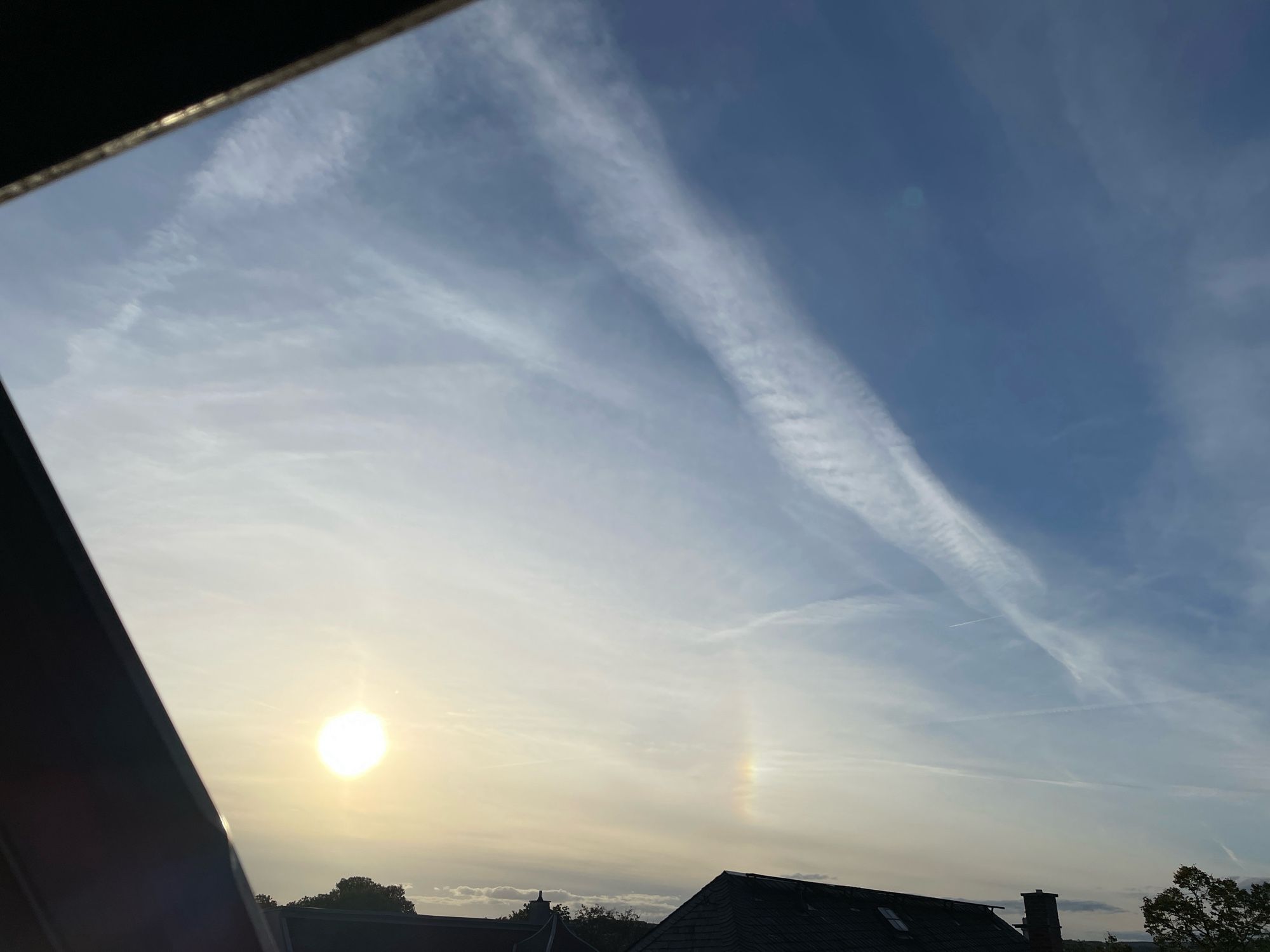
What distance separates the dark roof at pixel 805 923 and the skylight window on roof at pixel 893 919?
0.36 ft

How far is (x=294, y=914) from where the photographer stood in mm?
32125

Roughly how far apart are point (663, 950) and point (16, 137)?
20.9 metres

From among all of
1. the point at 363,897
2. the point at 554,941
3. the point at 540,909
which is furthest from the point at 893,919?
the point at 363,897

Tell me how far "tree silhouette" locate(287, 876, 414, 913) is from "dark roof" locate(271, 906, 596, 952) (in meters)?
38.7

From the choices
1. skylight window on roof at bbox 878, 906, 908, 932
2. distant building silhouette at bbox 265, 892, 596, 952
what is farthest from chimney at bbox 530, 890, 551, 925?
skylight window on roof at bbox 878, 906, 908, 932

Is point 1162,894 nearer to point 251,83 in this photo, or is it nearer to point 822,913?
point 822,913

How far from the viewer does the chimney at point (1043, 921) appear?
78.0 feet

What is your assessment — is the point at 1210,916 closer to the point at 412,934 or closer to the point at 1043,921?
the point at 1043,921

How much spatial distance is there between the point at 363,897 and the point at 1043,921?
6699 centimetres

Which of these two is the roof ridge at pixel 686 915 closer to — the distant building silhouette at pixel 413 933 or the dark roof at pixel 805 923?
the dark roof at pixel 805 923

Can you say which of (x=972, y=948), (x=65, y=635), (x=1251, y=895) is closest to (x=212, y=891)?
(x=65, y=635)

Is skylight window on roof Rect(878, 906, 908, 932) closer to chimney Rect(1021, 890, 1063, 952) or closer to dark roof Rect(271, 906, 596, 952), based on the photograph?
chimney Rect(1021, 890, 1063, 952)

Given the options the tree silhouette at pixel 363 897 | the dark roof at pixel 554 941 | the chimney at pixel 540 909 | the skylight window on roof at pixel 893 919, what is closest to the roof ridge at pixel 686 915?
the skylight window on roof at pixel 893 919

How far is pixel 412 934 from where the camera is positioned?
33.2 metres
